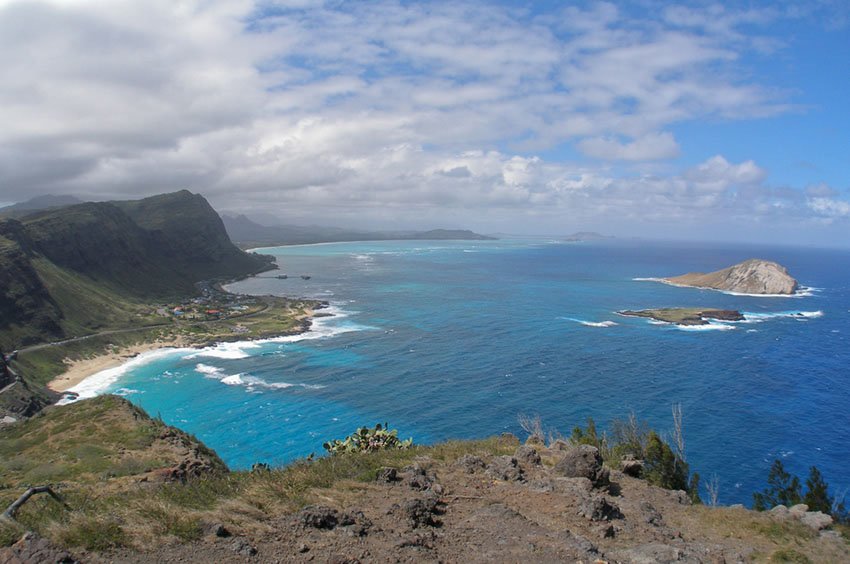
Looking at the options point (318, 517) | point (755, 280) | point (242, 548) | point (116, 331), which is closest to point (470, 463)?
point (318, 517)

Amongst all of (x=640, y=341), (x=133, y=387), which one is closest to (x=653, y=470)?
(x=640, y=341)

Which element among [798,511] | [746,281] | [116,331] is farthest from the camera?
[746,281]

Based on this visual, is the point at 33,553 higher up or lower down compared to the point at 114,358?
higher up

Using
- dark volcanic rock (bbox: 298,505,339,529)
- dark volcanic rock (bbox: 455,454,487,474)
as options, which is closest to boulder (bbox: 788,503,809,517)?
dark volcanic rock (bbox: 455,454,487,474)

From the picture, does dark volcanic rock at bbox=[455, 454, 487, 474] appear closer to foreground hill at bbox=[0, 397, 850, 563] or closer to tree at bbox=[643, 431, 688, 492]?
foreground hill at bbox=[0, 397, 850, 563]

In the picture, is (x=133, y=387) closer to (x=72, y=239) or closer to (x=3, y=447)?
(x=3, y=447)

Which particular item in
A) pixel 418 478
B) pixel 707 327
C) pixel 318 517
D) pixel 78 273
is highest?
pixel 78 273

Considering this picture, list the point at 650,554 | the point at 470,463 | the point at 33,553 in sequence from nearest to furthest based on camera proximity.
A: the point at 33,553 → the point at 650,554 → the point at 470,463

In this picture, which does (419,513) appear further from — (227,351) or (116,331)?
(116,331)
